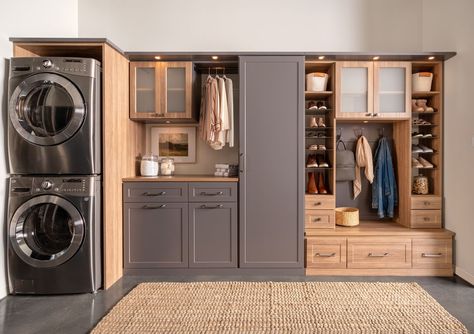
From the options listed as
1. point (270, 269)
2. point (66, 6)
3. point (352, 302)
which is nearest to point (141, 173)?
point (270, 269)

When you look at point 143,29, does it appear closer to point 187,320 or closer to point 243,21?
point 243,21

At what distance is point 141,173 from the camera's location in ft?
11.4

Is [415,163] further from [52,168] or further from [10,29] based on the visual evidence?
[10,29]

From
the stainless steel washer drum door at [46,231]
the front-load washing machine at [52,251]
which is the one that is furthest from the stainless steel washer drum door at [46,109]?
the stainless steel washer drum door at [46,231]

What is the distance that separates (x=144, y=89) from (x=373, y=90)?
7.62 feet

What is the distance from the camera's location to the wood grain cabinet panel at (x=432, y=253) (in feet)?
10.3

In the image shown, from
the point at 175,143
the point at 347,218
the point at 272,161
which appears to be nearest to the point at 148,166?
the point at 175,143

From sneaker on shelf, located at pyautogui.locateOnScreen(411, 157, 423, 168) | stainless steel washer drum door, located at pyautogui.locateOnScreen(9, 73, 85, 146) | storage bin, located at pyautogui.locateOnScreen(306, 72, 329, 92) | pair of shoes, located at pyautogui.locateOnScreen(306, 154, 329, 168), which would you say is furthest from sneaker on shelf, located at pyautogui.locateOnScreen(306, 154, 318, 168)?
stainless steel washer drum door, located at pyautogui.locateOnScreen(9, 73, 85, 146)

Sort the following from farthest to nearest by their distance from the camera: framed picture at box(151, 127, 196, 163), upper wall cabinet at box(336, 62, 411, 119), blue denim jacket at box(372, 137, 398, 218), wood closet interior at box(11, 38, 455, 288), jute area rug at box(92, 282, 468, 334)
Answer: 1. framed picture at box(151, 127, 196, 163)
2. blue denim jacket at box(372, 137, 398, 218)
3. upper wall cabinet at box(336, 62, 411, 119)
4. wood closet interior at box(11, 38, 455, 288)
5. jute area rug at box(92, 282, 468, 334)

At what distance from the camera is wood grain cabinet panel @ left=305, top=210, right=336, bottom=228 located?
3334 millimetres

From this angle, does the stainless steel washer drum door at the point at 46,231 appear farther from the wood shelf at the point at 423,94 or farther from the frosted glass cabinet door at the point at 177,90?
the wood shelf at the point at 423,94

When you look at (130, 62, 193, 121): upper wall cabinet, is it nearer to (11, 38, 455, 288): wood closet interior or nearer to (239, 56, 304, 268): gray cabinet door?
(11, 38, 455, 288): wood closet interior

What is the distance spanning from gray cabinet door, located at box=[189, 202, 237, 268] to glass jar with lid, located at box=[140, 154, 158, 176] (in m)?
0.60

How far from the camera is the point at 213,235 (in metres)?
3.18
